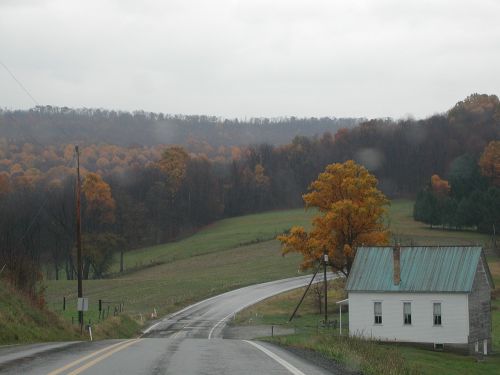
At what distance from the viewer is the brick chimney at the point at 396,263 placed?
48.8 meters

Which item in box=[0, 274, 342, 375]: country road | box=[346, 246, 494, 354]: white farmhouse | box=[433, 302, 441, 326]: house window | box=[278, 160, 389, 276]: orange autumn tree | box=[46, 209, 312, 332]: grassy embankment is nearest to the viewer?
box=[0, 274, 342, 375]: country road

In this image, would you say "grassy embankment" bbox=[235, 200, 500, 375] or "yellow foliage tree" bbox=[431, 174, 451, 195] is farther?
"yellow foliage tree" bbox=[431, 174, 451, 195]

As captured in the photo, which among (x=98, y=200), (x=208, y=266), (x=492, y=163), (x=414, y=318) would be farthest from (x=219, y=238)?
(x=414, y=318)

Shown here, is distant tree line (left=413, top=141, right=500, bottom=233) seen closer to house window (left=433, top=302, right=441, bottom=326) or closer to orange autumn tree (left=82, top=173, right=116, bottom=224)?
orange autumn tree (left=82, top=173, right=116, bottom=224)

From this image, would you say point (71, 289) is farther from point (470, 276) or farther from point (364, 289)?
point (470, 276)

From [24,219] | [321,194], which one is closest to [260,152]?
[24,219]

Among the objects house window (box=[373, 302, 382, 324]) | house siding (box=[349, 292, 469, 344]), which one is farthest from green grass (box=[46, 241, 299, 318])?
house window (box=[373, 302, 382, 324])

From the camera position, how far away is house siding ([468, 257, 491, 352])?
46344mm

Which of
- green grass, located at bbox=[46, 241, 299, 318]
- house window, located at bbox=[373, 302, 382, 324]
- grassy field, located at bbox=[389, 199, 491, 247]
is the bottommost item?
green grass, located at bbox=[46, 241, 299, 318]

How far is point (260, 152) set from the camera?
6604 inches

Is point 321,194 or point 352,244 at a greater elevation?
point 321,194

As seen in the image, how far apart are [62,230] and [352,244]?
176ft

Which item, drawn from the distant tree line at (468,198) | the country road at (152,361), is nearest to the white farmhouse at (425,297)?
the country road at (152,361)

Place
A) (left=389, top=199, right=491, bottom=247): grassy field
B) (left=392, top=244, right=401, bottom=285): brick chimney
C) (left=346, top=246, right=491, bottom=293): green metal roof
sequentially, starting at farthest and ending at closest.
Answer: (left=389, top=199, right=491, bottom=247): grassy field, (left=392, top=244, right=401, bottom=285): brick chimney, (left=346, top=246, right=491, bottom=293): green metal roof
